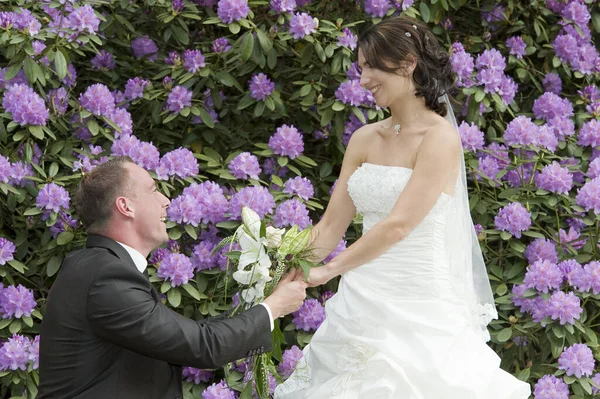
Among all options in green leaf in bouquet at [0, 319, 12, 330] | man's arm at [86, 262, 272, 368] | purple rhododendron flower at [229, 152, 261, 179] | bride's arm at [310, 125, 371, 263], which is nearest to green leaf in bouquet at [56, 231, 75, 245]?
green leaf in bouquet at [0, 319, 12, 330]

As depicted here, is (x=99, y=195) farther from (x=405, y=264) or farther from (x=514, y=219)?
(x=514, y=219)

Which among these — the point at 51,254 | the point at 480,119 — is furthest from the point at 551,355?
the point at 51,254

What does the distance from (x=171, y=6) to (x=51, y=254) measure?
3.81 feet

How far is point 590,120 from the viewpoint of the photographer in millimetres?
4363

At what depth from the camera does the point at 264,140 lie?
432cm

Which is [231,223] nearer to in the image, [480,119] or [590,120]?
[480,119]

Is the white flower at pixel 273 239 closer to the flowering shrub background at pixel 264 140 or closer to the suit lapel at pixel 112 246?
the suit lapel at pixel 112 246

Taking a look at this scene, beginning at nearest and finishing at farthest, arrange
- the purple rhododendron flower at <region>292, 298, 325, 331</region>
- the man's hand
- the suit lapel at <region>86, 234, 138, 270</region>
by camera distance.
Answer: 1. the suit lapel at <region>86, 234, 138, 270</region>
2. the man's hand
3. the purple rhododendron flower at <region>292, 298, 325, 331</region>

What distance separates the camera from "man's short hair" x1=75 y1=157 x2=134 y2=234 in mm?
2502

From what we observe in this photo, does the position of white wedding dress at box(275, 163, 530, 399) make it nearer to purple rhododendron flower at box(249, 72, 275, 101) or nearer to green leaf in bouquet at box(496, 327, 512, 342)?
green leaf in bouquet at box(496, 327, 512, 342)

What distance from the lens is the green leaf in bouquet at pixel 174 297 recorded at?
3489 millimetres

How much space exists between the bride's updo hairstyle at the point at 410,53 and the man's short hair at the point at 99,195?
94cm

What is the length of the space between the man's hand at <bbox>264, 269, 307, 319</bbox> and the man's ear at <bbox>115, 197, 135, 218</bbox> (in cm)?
46

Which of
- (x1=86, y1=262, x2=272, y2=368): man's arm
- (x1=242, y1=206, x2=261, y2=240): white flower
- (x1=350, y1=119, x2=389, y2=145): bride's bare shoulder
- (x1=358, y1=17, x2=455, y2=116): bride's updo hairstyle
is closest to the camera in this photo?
(x1=86, y1=262, x2=272, y2=368): man's arm
